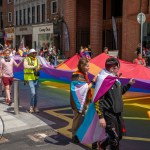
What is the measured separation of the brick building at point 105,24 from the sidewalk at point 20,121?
1984cm

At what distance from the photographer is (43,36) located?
43875mm

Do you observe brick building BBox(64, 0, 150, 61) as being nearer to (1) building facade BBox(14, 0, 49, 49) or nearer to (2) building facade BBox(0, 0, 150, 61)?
(2) building facade BBox(0, 0, 150, 61)

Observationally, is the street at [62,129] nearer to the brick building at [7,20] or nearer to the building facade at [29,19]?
the building facade at [29,19]

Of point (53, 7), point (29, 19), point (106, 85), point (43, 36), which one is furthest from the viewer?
point (29, 19)

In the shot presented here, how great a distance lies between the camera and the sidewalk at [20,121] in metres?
7.83

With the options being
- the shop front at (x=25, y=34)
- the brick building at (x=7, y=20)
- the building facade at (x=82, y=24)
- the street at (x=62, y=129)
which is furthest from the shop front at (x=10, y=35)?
the street at (x=62, y=129)

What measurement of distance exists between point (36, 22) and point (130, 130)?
39950 mm

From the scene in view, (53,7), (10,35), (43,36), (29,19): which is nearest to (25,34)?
(29,19)

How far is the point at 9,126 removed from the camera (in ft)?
26.0

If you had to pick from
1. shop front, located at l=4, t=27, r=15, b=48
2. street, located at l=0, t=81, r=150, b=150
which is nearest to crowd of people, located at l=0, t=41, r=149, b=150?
street, located at l=0, t=81, r=150, b=150

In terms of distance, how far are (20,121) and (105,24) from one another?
27749 millimetres

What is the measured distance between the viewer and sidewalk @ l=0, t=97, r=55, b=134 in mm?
7832

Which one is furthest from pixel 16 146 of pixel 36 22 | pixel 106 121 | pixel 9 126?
pixel 36 22

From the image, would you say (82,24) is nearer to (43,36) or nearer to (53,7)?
(53,7)
